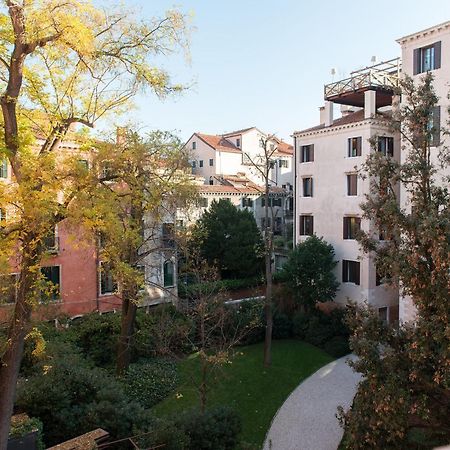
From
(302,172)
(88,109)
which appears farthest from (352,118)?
(88,109)

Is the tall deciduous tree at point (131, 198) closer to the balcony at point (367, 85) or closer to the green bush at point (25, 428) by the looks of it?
the green bush at point (25, 428)

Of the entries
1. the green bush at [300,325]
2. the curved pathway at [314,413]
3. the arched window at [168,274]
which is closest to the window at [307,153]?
the green bush at [300,325]

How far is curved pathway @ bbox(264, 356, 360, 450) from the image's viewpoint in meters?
16.0

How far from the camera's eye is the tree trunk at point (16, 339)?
27.6 ft

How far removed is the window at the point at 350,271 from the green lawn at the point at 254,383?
521cm

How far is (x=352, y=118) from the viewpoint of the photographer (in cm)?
2822

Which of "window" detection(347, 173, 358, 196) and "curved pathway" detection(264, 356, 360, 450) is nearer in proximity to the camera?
"curved pathway" detection(264, 356, 360, 450)

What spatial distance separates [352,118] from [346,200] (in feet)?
16.8

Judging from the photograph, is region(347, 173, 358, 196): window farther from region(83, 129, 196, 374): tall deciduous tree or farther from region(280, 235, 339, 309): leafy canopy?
region(83, 129, 196, 374): tall deciduous tree

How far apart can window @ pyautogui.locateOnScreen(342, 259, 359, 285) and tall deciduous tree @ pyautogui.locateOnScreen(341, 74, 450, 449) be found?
53.5 ft

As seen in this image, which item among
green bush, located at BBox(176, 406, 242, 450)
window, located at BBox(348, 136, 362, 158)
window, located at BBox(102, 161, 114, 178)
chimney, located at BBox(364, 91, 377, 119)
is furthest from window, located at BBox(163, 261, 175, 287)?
window, located at BBox(102, 161, 114, 178)

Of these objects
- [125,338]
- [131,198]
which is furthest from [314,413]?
[131,198]

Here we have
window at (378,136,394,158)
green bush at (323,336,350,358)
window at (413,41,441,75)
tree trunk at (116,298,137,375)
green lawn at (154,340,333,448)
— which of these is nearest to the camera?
green lawn at (154,340,333,448)

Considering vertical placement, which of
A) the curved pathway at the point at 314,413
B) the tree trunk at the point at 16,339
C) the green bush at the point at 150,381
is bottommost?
the curved pathway at the point at 314,413
